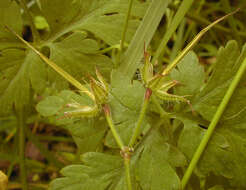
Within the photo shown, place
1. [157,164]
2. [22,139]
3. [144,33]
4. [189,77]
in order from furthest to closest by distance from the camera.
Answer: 1. [22,139]
2. [144,33]
3. [189,77]
4. [157,164]

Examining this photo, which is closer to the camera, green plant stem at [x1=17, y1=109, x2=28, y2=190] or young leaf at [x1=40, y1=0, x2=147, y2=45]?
young leaf at [x1=40, y1=0, x2=147, y2=45]

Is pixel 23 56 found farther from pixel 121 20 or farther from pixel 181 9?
pixel 181 9

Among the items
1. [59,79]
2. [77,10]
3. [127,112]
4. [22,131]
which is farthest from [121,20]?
[22,131]

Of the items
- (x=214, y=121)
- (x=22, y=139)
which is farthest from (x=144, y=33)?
(x=22, y=139)

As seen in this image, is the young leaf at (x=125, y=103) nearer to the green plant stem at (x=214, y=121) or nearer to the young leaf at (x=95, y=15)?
the green plant stem at (x=214, y=121)

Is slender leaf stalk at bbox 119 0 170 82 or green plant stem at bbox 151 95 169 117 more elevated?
slender leaf stalk at bbox 119 0 170 82

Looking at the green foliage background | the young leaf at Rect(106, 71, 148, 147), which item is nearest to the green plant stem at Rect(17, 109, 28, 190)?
the green foliage background

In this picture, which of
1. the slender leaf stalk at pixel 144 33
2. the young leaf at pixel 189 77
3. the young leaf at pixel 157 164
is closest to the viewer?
the young leaf at pixel 157 164

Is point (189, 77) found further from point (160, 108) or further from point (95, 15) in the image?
point (95, 15)

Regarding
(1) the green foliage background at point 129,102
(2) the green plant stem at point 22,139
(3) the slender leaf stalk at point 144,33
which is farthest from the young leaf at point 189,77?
(2) the green plant stem at point 22,139

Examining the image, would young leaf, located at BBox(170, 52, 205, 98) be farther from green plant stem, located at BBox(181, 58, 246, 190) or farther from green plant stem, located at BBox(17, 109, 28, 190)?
green plant stem, located at BBox(17, 109, 28, 190)

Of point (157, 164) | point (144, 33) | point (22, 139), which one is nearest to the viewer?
point (157, 164)
